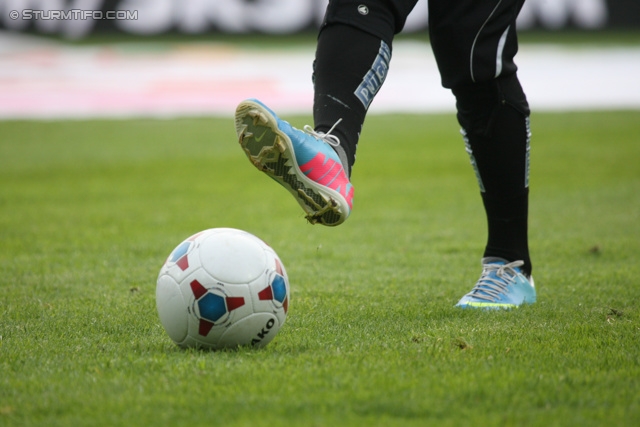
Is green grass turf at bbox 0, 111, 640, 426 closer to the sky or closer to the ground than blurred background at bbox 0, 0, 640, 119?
closer to the sky

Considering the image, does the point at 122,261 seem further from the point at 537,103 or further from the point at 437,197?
the point at 537,103

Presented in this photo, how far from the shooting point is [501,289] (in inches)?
130

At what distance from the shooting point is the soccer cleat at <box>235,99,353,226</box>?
2.45m

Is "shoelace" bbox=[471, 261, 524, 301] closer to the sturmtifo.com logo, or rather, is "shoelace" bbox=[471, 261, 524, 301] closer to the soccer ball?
the soccer ball

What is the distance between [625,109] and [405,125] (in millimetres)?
4814

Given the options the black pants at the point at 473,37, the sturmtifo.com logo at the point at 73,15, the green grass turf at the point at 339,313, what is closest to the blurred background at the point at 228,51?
the sturmtifo.com logo at the point at 73,15

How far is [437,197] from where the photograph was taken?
776 centimetres

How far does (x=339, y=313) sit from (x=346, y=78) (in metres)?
0.98

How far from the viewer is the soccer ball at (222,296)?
2.50 metres

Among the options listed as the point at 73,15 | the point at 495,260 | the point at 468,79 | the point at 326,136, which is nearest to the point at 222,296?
the point at 326,136

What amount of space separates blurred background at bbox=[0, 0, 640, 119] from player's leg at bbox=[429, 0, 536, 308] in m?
14.7

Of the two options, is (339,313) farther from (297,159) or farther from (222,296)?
(297,159)

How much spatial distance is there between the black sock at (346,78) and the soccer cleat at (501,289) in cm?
96

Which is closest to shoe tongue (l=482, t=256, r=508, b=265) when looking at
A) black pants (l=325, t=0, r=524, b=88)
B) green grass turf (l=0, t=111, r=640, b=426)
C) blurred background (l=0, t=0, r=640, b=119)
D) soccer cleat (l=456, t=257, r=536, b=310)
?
soccer cleat (l=456, t=257, r=536, b=310)
